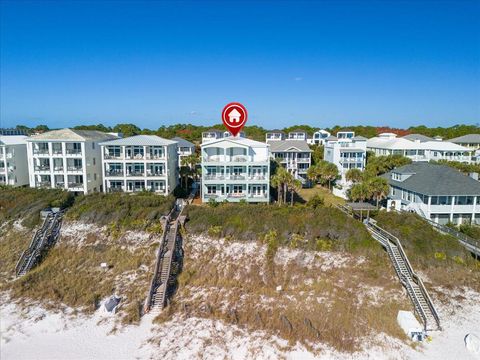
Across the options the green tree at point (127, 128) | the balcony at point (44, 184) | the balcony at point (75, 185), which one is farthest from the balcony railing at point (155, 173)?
the green tree at point (127, 128)

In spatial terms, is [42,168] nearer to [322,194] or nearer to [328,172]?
[322,194]

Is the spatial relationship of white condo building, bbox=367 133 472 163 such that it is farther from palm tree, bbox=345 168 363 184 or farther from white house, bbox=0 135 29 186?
white house, bbox=0 135 29 186

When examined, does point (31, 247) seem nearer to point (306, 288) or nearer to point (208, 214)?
point (208, 214)

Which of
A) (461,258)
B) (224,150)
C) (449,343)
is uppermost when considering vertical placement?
(224,150)

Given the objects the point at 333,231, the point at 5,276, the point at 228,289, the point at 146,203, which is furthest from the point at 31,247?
the point at 333,231

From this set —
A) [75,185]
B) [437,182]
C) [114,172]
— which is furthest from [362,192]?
[75,185]

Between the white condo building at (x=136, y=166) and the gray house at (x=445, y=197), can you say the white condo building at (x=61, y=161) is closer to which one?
the white condo building at (x=136, y=166)

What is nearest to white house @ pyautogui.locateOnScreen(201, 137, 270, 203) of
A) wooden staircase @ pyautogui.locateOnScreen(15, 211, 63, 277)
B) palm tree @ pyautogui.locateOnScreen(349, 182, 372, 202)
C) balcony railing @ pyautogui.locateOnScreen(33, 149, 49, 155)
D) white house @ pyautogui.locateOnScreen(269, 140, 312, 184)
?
palm tree @ pyautogui.locateOnScreen(349, 182, 372, 202)
